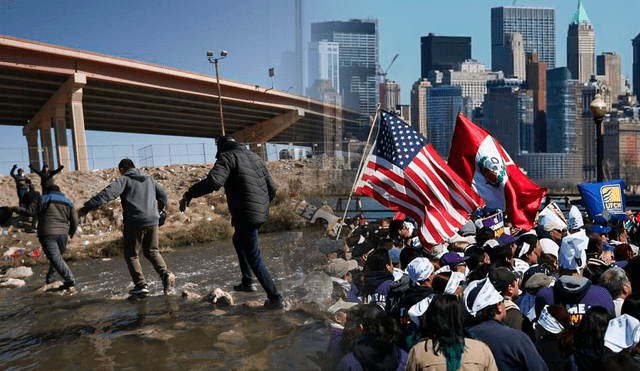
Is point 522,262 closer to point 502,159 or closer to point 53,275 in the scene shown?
point 502,159

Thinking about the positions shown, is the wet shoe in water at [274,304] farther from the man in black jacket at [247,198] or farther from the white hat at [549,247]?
the white hat at [549,247]

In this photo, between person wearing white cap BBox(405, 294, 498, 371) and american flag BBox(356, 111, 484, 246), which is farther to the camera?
american flag BBox(356, 111, 484, 246)

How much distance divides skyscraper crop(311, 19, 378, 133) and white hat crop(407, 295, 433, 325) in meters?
2.51

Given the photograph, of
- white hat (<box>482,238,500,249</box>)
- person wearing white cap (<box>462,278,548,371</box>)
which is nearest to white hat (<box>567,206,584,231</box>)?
white hat (<box>482,238,500,249</box>)

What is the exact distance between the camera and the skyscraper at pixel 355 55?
18.6ft

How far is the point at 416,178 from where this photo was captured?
24.1ft

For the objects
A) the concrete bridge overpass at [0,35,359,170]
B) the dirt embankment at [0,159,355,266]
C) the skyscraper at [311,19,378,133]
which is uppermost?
the concrete bridge overpass at [0,35,359,170]

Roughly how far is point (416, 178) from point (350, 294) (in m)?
2.39

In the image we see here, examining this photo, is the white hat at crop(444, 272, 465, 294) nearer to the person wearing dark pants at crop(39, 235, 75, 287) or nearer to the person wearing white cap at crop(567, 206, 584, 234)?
the person wearing white cap at crop(567, 206, 584, 234)

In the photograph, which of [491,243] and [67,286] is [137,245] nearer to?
[67,286]

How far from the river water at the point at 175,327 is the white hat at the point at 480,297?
1210 mm

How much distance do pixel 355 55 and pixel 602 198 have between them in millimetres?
4297

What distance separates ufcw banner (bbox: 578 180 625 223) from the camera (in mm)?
8672

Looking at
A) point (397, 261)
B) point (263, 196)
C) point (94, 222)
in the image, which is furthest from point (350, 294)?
point (94, 222)
